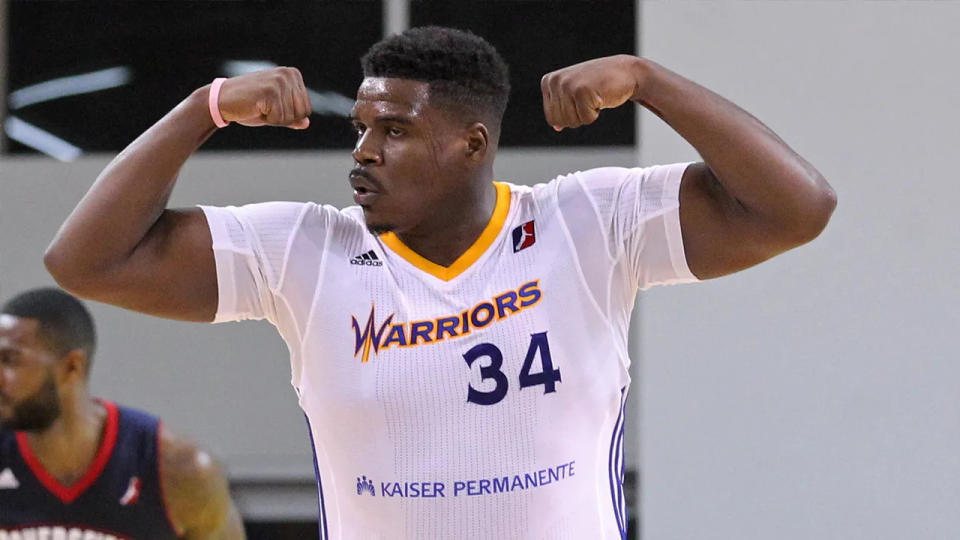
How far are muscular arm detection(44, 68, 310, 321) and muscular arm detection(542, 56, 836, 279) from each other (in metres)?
0.43

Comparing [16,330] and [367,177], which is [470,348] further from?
[16,330]

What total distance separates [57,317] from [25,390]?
0.97 feet

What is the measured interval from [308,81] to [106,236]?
2.64m

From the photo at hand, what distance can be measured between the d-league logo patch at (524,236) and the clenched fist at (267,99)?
0.38m

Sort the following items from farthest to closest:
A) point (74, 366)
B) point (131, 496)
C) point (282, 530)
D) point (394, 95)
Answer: point (282, 530)
point (74, 366)
point (131, 496)
point (394, 95)

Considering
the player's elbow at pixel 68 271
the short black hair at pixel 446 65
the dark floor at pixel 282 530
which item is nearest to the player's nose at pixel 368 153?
the short black hair at pixel 446 65

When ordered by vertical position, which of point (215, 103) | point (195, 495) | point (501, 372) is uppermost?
point (215, 103)

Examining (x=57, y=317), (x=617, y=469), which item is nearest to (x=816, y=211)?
(x=617, y=469)

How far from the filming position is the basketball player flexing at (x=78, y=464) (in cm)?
371

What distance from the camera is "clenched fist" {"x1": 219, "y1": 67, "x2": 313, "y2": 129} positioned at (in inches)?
71.6

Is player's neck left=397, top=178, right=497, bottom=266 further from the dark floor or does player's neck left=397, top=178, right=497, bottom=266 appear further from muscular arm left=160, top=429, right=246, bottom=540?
the dark floor

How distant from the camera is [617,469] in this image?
6.42 ft

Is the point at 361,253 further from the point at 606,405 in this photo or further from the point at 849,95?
the point at 849,95

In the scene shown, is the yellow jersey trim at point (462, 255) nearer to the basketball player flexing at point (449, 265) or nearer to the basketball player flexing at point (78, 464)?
the basketball player flexing at point (449, 265)
